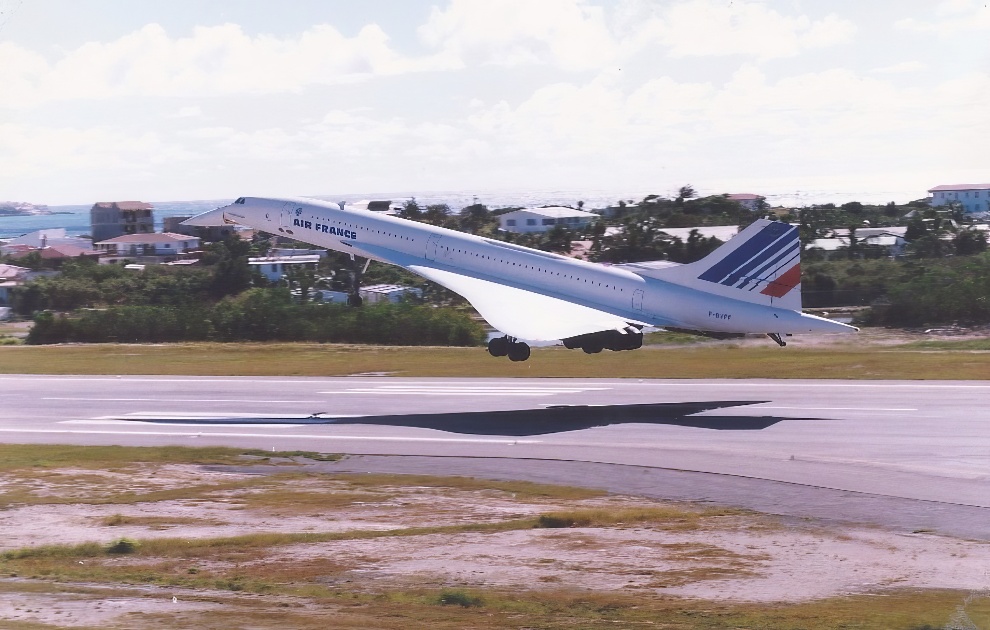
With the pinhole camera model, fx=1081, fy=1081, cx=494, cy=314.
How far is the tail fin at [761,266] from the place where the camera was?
110 feet

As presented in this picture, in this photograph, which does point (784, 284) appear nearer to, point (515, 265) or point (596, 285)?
point (596, 285)

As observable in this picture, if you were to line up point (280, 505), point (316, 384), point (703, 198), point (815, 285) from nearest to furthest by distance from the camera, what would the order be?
1. point (280, 505)
2. point (316, 384)
3. point (815, 285)
4. point (703, 198)

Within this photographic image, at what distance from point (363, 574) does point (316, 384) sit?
79.1 ft

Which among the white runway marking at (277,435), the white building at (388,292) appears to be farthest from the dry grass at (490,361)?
the white building at (388,292)

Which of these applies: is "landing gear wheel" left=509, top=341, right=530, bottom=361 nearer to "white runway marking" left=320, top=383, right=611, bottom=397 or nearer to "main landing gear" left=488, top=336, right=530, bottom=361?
"main landing gear" left=488, top=336, right=530, bottom=361

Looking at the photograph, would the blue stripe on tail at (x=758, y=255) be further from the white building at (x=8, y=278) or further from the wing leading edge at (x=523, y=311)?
the white building at (x=8, y=278)

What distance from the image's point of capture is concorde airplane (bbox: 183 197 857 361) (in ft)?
111

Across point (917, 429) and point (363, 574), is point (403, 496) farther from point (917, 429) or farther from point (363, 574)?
point (917, 429)

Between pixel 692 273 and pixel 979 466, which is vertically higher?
pixel 692 273

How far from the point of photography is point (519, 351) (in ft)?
118

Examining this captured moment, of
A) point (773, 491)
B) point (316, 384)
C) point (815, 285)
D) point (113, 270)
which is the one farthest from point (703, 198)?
point (773, 491)

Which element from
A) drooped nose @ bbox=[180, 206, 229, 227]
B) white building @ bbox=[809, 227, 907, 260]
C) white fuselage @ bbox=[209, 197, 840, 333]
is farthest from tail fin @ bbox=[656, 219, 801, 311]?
white building @ bbox=[809, 227, 907, 260]

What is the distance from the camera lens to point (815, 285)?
5297 centimetres

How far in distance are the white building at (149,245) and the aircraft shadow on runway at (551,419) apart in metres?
80.6
